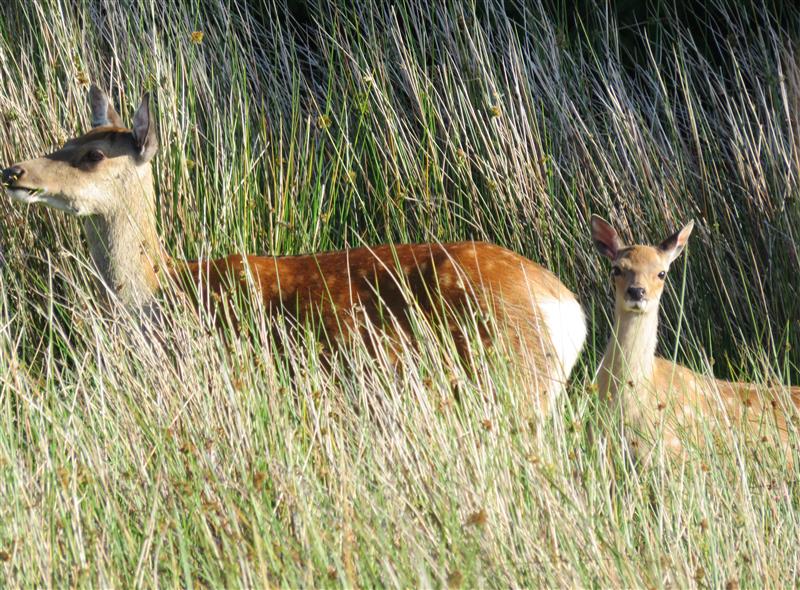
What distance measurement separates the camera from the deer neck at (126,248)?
484 cm

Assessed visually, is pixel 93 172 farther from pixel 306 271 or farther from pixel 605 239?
pixel 605 239

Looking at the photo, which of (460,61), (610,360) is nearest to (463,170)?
(460,61)

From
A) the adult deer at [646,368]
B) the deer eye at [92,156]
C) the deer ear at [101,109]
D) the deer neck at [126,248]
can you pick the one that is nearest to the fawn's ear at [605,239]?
the adult deer at [646,368]

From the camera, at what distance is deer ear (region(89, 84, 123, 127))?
5227mm

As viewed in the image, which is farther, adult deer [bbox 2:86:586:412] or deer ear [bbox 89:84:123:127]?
deer ear [bbox 89:84:123:127]

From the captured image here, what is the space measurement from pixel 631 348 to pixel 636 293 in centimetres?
20

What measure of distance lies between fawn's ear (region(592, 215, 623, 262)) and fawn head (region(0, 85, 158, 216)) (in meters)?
1.76

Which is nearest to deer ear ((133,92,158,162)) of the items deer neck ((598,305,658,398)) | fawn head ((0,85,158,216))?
fawn head ((0,85,158,216))

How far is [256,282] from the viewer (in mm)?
4758

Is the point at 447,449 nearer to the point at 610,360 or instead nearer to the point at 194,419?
the point at 194,419

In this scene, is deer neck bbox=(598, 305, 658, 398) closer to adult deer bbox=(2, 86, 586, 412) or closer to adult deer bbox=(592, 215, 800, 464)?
adult deer bbox=(592, 215, 800, 464)

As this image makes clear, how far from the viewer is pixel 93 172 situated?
4.82 m

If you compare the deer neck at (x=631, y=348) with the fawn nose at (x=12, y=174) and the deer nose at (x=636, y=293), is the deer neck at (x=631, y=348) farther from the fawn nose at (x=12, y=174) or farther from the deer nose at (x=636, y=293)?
the fawn nose at (x=12, y=174)

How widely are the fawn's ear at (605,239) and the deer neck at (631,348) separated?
317mm
